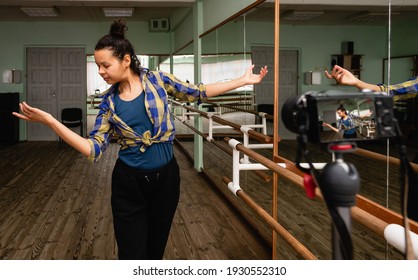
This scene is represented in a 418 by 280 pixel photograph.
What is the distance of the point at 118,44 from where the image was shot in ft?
6.60

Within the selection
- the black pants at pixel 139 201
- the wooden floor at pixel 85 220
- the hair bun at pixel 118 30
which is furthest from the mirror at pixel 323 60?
the hair bun at pixel 118 30

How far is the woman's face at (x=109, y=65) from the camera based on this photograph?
6.46ft

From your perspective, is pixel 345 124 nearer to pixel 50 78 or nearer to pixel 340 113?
pixel 340 113

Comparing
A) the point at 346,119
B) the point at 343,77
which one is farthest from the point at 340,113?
the point at 343,77

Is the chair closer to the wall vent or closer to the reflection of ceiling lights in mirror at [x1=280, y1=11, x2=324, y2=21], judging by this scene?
the wall vent

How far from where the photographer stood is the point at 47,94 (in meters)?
11.9

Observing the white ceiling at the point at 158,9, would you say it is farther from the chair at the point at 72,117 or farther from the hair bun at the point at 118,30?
the chair at the point at 72,117

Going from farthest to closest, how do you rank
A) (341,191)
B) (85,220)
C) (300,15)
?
(85,220) < (300,15) < (341,191)

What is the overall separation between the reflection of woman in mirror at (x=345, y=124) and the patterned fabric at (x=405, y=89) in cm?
73

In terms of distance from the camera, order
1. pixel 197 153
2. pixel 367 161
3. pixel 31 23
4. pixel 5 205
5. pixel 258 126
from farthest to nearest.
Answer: pixel 31 23
pixel 197 153
pixel 5 205
pixel 258 126
pixel 367 161

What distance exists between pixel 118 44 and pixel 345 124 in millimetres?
1274

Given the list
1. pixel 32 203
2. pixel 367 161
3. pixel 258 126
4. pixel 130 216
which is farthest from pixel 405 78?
pixel 32 203

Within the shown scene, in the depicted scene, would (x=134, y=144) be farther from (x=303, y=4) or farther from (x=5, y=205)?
(x=5, y=205)

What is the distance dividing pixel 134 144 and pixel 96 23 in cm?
1048
